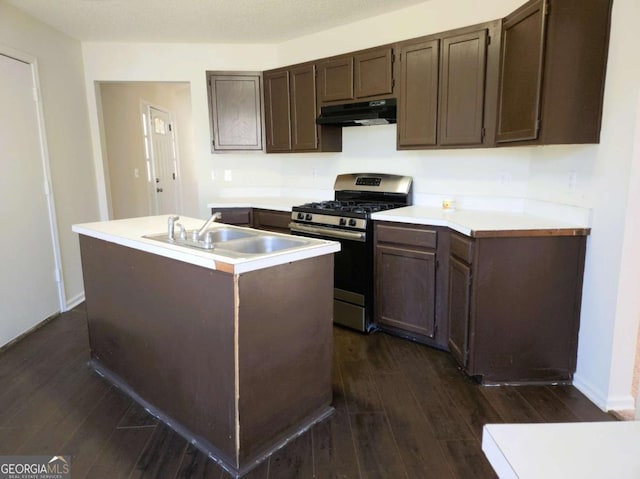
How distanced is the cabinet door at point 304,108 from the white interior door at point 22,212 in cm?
211

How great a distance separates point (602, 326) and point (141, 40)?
4418 millimetres

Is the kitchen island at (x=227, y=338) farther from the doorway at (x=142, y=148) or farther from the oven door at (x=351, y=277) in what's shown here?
the doorway at (x=142, y=148)

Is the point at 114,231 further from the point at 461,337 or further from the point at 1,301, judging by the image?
the point at 461,337

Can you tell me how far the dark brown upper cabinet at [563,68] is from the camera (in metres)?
2.04

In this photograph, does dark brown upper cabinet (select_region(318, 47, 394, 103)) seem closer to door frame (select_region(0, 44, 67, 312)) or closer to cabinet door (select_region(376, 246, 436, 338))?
cabinet door (select_region(376, 246, 436, 338))

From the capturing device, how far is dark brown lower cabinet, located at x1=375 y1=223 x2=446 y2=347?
279 cm

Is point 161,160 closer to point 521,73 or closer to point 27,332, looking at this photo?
point 27,332

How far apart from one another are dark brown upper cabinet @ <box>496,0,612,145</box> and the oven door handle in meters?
1.25

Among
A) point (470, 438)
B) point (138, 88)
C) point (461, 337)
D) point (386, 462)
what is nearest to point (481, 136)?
point (461, 337)

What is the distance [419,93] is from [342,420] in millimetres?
2255

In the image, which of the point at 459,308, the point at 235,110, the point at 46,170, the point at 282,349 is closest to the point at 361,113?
the point at 235,110

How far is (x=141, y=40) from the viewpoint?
13.1 ft
